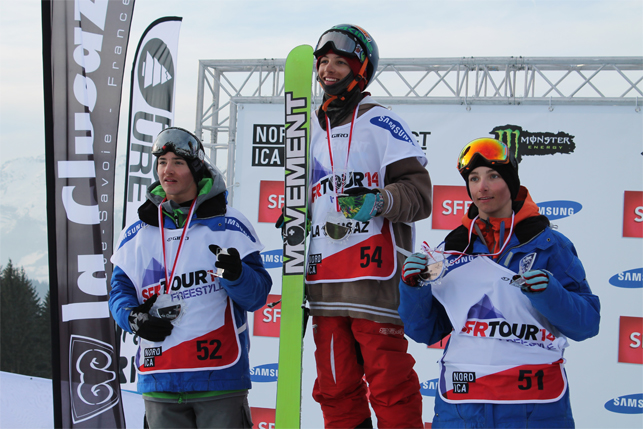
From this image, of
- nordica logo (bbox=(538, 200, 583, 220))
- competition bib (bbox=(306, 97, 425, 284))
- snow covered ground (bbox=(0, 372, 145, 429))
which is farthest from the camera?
nordica logo (bbox=(538, 200, 583, 220))

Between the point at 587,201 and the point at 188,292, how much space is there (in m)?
4.06

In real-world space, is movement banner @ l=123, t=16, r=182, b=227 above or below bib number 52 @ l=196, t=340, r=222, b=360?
above

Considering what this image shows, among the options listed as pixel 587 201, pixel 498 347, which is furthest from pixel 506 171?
pixel 587 201

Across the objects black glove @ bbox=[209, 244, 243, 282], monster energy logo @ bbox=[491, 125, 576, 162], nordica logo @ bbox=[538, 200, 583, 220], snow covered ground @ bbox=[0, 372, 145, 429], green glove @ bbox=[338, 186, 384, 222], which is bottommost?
snow covered ground @ bbox=[0, 372, 145, 429]

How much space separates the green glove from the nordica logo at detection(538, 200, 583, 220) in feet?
10.9

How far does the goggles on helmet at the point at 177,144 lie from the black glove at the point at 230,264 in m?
0.52

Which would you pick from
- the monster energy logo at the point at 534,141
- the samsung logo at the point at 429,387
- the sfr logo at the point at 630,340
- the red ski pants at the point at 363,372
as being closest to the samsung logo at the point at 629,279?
the sfr logo at the point at 630,340

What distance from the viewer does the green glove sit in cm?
208

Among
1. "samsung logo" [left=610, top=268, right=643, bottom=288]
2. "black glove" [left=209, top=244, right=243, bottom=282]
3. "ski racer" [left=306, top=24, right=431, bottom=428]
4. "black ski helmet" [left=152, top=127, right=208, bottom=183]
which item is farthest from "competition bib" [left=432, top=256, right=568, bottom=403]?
"samsung logo" [left=610, top=268, right=643, bottom=288]

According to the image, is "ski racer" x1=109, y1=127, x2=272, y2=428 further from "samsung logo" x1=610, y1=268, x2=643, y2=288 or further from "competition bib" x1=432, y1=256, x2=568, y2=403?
"samsung logo" x1=610, y1=268, x2=643, y2=288

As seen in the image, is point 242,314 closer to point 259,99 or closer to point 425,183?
point 425,183

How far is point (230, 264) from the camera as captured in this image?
2064 mm

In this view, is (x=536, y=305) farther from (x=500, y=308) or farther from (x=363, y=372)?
(x=363, y=372)

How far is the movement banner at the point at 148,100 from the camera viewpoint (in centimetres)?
426
